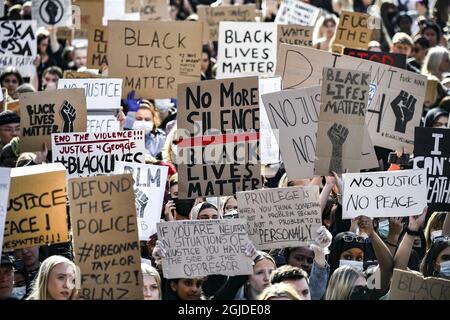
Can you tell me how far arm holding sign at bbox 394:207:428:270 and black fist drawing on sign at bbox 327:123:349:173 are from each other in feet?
2.28

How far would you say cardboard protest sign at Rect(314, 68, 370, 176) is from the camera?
9.59m

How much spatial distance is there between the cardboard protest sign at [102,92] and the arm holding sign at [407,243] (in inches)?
127

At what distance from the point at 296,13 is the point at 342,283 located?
8690mm

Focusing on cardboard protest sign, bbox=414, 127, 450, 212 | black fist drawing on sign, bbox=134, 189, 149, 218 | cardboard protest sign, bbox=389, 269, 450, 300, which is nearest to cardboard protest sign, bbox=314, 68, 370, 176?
cardboard protest sign, bbox=414, 127, 450, 212

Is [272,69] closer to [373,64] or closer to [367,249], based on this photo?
[373,64]

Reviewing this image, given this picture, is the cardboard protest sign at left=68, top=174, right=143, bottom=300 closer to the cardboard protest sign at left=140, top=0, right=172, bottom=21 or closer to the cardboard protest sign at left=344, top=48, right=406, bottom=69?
the cardboard protest sign at left=344, top=48, right=406, bottom=69

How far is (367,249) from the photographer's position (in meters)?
9.03

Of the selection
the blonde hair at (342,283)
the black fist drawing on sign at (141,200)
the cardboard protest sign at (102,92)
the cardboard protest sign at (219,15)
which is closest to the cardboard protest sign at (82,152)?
the black fist drawing on sign at (141,200)

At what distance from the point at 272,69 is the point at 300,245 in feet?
15.3

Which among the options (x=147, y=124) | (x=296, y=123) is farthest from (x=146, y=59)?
(x=296, y=123)

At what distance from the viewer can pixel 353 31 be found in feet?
48.2

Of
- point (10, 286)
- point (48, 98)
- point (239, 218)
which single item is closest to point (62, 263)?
point (10, 286)

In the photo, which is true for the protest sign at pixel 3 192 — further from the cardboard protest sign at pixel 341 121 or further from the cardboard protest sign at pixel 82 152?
the cardboard protest sign at pixel 341 121

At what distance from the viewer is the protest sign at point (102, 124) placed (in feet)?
36.1
